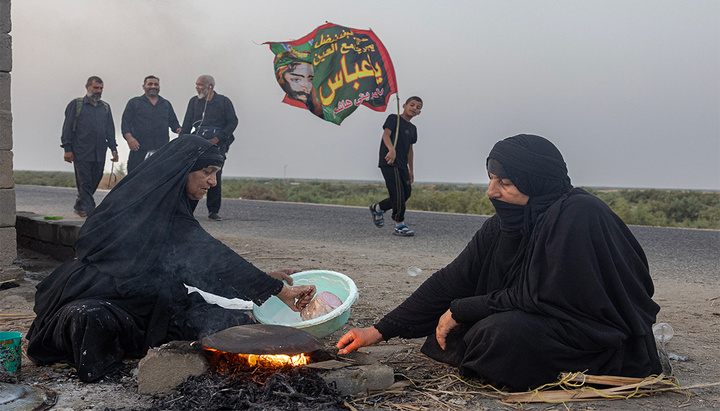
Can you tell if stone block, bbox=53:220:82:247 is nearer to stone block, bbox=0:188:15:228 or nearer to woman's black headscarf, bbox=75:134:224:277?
stone block, bbox=0:188:15:228

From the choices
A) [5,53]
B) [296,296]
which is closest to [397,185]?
[5,53]

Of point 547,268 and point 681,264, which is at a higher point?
point 547,268

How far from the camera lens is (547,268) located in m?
2.76

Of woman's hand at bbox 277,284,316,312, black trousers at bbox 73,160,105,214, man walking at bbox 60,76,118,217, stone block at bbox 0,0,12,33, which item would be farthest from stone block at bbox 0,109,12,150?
black trousers at bbox 73,160,105,214

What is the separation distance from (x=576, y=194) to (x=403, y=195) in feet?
21.8

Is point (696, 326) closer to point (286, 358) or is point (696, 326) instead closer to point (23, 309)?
point (286, 358)

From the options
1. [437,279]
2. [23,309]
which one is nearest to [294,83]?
[23,309]

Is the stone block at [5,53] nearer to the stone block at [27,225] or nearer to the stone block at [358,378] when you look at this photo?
the stone block at [27,225]

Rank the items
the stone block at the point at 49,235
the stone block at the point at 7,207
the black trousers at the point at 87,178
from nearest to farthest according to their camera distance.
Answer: the stone block at the point at 7,207, the stone block at the point at 49,235, the black trousers at the point at 87,178

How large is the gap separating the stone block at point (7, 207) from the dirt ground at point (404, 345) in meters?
0.61

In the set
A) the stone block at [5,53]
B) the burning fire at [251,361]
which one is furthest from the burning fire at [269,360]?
the stone block at [5,53]

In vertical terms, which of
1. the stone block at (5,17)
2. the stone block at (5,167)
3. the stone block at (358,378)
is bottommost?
the stone block at (358,378)

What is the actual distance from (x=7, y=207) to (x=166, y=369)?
3.75m

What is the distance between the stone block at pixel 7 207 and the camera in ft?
18.1
